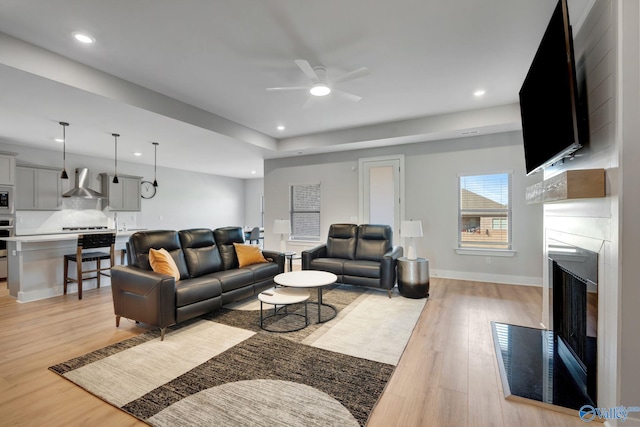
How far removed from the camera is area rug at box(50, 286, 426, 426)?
1.82m

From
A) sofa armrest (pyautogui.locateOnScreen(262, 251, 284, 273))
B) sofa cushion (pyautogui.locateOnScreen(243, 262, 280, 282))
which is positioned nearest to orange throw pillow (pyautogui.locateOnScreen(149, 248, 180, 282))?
sofa cushion (pyautogui.locateOnScreen(243, 262, 280, 282))

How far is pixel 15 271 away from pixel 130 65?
3484 millimetres

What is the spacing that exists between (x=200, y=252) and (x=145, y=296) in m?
1.01

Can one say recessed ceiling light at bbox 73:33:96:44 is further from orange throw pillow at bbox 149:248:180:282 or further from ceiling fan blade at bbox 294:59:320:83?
orange throw pillow at bbox 149:248:180:282

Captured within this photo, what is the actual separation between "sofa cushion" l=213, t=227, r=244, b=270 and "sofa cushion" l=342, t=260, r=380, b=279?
5.41 feet

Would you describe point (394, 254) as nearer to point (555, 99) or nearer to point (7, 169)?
point (555, 99)

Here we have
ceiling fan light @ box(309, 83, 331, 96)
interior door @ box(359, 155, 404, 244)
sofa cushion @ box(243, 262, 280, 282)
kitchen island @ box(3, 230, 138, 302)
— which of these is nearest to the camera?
ceiling fan light @ box(309, 83, 331, 96)

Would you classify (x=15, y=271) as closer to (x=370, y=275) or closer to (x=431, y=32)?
(x=370, y=275)

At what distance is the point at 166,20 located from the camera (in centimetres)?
246

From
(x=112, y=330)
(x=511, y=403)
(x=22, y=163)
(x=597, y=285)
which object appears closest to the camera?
(x=597, y=285)

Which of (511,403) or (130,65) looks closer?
(511,403)

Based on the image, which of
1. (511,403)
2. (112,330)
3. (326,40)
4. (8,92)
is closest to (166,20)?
(326,40)

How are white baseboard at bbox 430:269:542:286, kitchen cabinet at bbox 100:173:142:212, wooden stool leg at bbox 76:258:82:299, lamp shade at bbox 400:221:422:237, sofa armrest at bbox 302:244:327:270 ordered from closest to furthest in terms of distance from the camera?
1. wooden stool leg at bbox 76:258:82:299
2. lamp shade at bbox 400:221:422:237
3. sofa armrest at bbox 302:244:327:270
4. white baseboard at bbox 430:269:542:286
5. kitchen cabinet at bbox 100:173:142:212

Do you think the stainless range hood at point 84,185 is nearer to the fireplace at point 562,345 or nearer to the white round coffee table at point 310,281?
the white round coffee table at point 310,281
